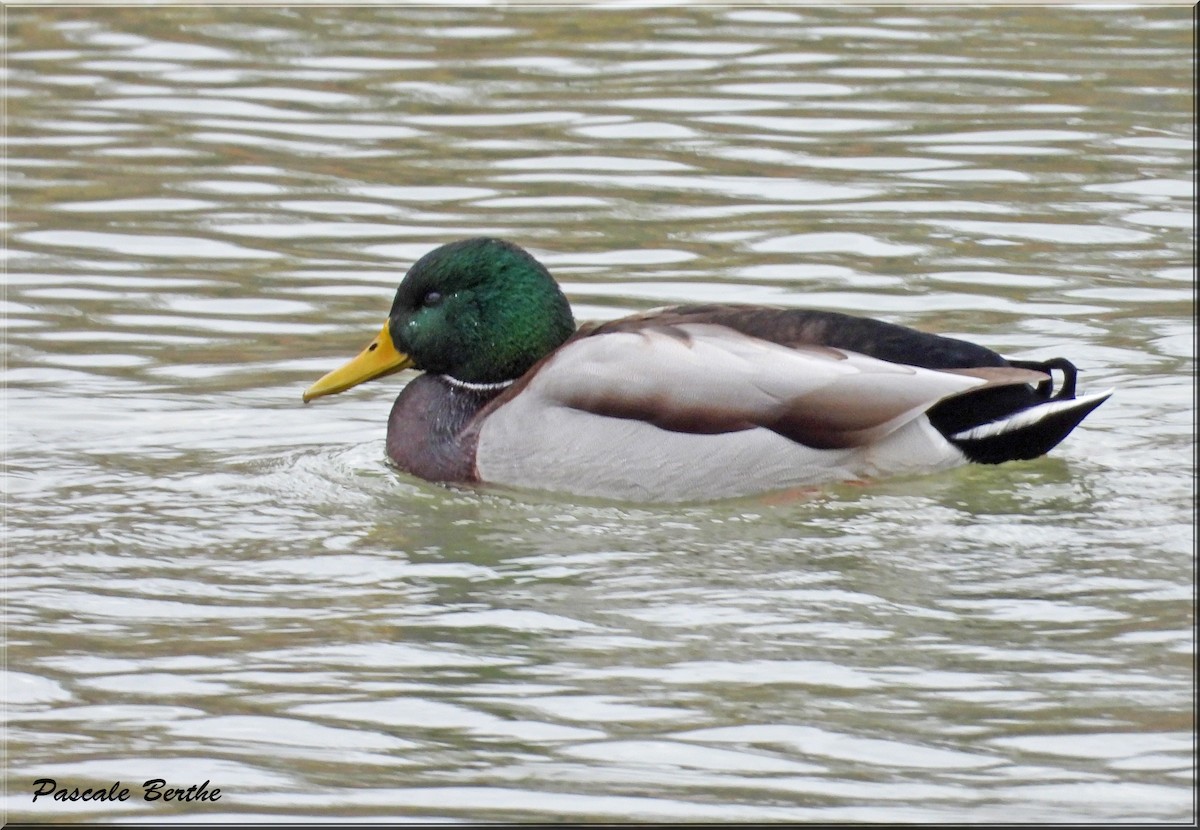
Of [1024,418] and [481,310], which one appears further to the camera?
[481,310]

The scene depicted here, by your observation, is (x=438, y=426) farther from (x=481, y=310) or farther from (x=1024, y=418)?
(x=1024, y=418)

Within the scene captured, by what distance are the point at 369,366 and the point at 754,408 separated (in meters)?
1.60

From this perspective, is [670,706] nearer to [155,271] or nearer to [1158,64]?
[155,271]

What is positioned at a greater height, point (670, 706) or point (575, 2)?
point (575, 2)

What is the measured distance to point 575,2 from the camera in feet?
48.4

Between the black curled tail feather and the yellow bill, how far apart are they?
206 cm

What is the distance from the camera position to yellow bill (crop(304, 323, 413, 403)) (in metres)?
8.57

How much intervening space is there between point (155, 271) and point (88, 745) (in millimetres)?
5361

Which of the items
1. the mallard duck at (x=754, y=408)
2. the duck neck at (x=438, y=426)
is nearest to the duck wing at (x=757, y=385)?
the mallard duck at (x=754, y=408)

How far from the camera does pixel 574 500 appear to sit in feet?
26.2

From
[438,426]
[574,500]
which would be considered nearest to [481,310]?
[438,426]

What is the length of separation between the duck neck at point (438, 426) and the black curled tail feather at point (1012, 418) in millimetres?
1686

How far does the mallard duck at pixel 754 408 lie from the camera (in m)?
7.87

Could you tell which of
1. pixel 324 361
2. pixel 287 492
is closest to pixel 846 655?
pixel 287 492
